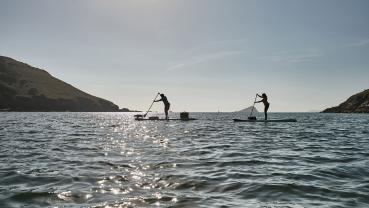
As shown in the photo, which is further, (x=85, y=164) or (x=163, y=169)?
(x=85, y=164)

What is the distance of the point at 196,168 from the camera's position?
1309 centimetres

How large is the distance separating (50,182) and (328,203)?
24.4 feet

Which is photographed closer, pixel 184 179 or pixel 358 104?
pixel 184 179

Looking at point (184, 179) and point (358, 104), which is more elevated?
point (358, 104)

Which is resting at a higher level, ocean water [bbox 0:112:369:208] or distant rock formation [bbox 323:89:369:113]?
distant rock formation [bbox 323:89:369:113]

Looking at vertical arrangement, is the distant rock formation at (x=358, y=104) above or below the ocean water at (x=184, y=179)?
above

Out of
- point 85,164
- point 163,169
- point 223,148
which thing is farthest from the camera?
point 223,148

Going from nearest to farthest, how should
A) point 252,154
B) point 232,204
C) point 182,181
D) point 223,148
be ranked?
point 232,204 → point 182,181 → point 252,154 → point 223,148

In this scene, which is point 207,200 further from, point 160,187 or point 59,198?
point 59,198

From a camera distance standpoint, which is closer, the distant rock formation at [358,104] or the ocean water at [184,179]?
the ocean water at [184,179]

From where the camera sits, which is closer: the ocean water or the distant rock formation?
the ocean water

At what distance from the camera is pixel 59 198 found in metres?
8.80

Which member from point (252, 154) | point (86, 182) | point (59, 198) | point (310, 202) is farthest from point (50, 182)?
point (252, 154)

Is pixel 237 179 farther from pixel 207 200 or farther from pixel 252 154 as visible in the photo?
pixel 252 154
